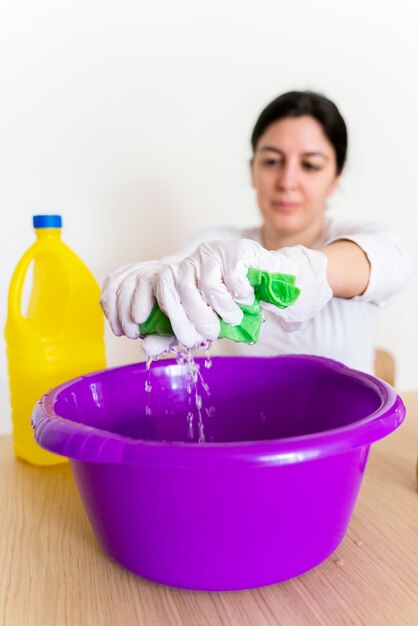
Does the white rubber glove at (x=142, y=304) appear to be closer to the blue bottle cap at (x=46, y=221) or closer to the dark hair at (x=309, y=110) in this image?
the blue bottle cap at (x=46, y=221)

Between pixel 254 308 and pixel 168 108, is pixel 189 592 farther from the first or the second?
pixel 168 108

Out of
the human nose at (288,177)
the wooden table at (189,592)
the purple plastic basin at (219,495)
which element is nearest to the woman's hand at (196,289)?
the purple plastic basin at (219,495)

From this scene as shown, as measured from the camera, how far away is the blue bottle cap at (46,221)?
0.84 meters

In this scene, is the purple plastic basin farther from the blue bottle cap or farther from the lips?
the lips

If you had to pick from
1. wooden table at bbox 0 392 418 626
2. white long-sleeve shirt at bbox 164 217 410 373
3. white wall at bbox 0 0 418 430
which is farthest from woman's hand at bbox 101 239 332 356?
white wall at bbox 0 0 418 430

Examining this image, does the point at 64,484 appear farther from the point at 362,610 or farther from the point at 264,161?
the point at 264,161

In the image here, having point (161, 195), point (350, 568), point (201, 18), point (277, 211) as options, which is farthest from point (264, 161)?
point (350, 568)

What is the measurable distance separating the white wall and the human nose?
0.41m

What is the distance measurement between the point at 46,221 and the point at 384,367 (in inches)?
41.8

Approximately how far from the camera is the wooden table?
1.55 ft

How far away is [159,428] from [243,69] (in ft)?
3.83

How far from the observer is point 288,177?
4.01 feet

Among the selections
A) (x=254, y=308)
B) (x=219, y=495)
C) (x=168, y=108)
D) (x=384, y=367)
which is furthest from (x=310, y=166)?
(x=219, y=495)

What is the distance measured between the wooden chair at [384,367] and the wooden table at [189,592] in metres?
0.88
